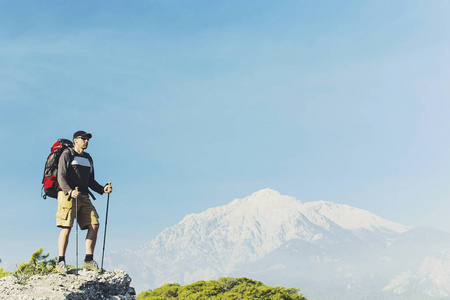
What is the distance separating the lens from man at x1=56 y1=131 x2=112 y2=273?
8688 mm

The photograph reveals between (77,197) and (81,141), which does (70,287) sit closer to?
(77,197)

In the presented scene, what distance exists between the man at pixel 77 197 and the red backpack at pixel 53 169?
0.43ft

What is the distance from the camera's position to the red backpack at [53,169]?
8.91 metres

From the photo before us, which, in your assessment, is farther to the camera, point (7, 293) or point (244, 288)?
point (244, 288)

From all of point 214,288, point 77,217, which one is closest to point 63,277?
point 77,217

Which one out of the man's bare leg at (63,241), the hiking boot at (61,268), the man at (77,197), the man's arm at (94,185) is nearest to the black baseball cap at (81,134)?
the man at (77,197)

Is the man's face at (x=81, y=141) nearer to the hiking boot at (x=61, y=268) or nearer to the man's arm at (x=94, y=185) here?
the man's arm at (x=94, y=185)

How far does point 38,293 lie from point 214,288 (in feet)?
128

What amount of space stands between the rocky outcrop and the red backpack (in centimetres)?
147

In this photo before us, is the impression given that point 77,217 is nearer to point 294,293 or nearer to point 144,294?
point 144,294

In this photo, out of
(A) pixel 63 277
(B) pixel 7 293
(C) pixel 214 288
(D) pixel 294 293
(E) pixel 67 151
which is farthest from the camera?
(D) pixel 294 293

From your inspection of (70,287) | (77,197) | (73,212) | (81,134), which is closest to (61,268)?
(70,287)

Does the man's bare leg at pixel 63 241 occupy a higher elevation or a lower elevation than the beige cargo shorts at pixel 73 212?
lower

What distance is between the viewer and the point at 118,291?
9039mm
